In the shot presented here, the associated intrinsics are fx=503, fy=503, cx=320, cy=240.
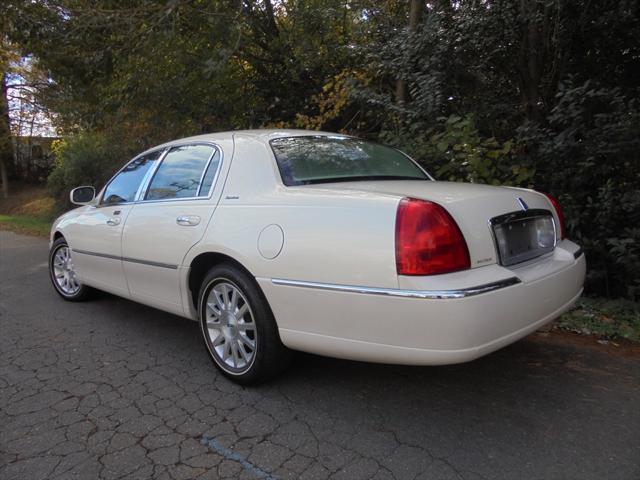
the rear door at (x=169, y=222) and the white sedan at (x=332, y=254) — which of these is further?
the rear door at (x=169, y=222)

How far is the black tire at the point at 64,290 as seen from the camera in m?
5.23

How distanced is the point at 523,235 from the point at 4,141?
95.1 ft

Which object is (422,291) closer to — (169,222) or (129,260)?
(169,222)

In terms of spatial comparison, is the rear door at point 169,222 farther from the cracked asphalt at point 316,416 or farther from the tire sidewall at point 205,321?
the cracked asphalt at point 316,416

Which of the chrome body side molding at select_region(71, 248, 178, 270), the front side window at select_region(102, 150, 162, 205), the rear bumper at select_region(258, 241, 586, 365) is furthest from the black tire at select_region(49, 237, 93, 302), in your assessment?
the rear bumper at select_region(258, 241, 586, 365)

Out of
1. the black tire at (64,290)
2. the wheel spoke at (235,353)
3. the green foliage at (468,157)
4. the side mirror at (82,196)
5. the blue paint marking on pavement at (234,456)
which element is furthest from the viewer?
the green foliage at (468,157)

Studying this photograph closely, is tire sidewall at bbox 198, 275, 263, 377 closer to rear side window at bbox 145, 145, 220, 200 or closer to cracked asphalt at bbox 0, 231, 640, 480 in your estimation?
cracked asphalt at bbox 0, 231, 640, 480

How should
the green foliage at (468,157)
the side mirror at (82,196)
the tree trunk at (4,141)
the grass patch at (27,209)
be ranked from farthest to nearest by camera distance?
the tree trunk at (4,141) → the grass patch at (27,209) → the green foliage at (468,157) → the side mirror at (82,196)

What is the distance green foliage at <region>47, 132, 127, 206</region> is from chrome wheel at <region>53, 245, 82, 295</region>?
754cm

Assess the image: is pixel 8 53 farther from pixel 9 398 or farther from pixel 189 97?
pixel 9 398

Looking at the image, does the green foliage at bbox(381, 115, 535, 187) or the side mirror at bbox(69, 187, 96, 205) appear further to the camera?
the green foliage at bbox(381, 115, 535, 187)

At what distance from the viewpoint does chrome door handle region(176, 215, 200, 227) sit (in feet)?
11.3

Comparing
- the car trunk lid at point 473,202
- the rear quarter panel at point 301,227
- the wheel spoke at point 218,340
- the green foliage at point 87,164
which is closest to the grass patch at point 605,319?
the car trunk lid at point 473,202

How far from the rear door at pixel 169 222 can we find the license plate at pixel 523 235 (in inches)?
72.3
